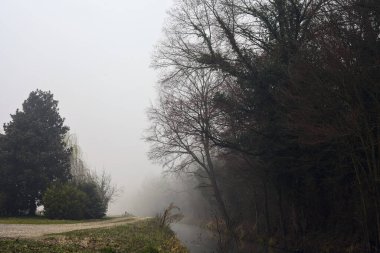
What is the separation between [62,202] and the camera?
104 ft

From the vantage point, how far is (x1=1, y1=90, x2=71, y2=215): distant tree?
111 ft

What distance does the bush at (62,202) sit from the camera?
31312mm

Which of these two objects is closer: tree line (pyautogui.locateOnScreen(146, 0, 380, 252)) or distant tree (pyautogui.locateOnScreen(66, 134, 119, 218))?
tree line (pyautogui.locateOnScreen(146, 0, 380, 252))

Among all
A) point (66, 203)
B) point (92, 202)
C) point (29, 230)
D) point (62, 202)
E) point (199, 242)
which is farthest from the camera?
point (92, 202)

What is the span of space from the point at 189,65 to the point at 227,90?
2723 mm

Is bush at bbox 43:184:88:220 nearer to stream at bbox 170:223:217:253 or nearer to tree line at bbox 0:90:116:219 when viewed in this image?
tree line at bbox 0:90:116:219

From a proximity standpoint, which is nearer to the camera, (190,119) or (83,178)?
(190,119)

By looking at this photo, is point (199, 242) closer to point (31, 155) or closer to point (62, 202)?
point (62, 202)

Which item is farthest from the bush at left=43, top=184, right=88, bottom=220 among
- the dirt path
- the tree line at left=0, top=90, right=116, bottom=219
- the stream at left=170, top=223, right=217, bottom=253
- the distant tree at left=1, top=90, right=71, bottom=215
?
the dirt path

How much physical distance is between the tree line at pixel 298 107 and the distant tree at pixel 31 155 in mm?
14348

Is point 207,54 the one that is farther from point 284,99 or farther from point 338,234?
point 338,234

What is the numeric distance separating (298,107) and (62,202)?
75.2ft

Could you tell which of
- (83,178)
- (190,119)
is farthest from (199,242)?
(83,178)

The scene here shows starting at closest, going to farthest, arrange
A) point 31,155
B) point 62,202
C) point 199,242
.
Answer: point 199,242 < point 62,202 < point 31,155
